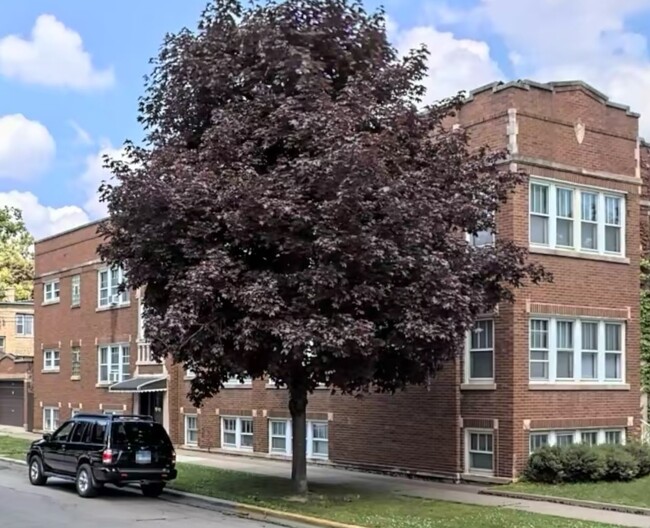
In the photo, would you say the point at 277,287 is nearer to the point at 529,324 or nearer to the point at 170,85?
the point at 170,85

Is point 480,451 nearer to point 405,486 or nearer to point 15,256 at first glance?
point 405,486

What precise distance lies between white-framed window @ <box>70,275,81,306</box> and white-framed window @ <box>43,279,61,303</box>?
1.52 metres

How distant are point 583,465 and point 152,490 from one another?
9139 millimetres

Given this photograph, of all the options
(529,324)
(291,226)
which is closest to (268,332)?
(291,226)

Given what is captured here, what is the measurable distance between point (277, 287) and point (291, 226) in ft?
3.55

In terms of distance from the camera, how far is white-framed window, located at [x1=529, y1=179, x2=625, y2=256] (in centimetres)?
2228

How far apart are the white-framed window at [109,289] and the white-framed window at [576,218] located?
1843 centimetres

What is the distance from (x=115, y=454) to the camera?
742 inches

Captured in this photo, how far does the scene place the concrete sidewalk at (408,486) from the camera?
16578mm

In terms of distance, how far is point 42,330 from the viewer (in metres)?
43.5

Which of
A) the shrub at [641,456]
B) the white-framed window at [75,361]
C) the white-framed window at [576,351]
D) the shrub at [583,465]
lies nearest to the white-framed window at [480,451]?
the white-framed window at [576,351]

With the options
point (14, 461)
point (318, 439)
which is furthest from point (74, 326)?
point (318, 439)

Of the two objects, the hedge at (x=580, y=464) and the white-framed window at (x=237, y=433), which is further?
the white-framed window at (x=237, y=433)

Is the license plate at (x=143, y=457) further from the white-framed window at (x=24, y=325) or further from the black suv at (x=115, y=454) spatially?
the white-framed window at (x=24, y=325)
